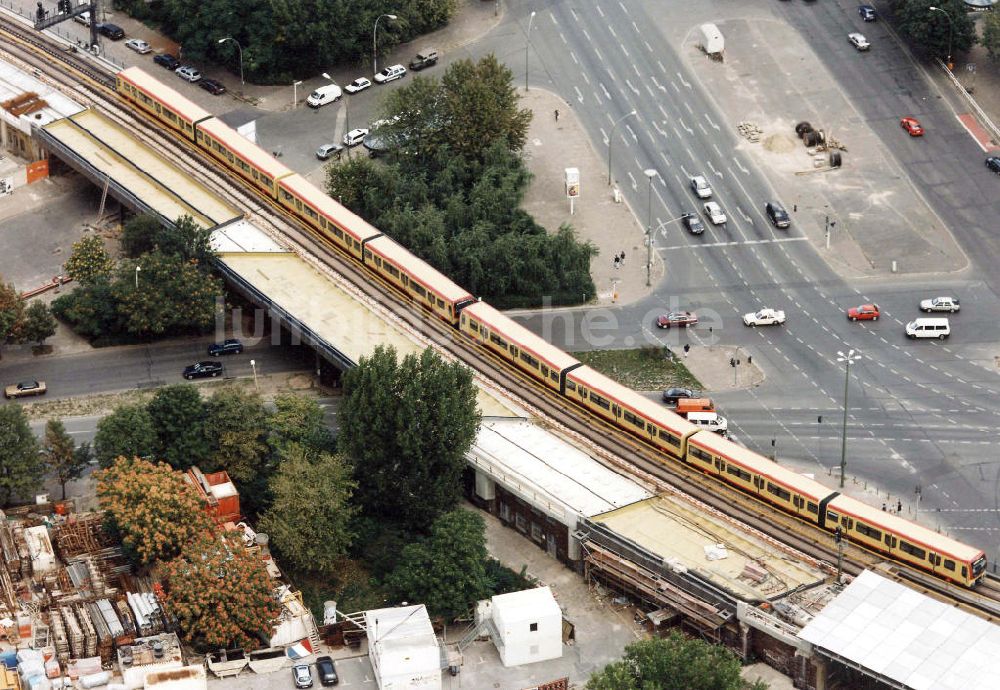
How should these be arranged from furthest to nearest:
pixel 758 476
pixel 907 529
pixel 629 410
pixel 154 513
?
pixel 629 410, pixel 758 476, pixel 154 513, pixel 907 529

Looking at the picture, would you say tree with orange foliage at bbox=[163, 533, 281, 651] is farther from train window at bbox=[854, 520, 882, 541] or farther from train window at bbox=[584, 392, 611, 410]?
train window at bbox=[854, 520, 882, 541]

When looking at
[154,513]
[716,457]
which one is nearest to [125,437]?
[154,513]

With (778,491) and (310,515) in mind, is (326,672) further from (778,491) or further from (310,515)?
(778,491)

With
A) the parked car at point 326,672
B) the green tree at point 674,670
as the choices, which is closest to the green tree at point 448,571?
the parked car at point 326,672

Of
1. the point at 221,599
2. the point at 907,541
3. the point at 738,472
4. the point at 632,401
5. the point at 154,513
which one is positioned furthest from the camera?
the point at 632,401

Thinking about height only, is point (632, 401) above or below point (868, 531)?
above

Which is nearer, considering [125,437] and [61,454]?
[125,437]

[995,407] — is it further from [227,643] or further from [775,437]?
[227,643]
